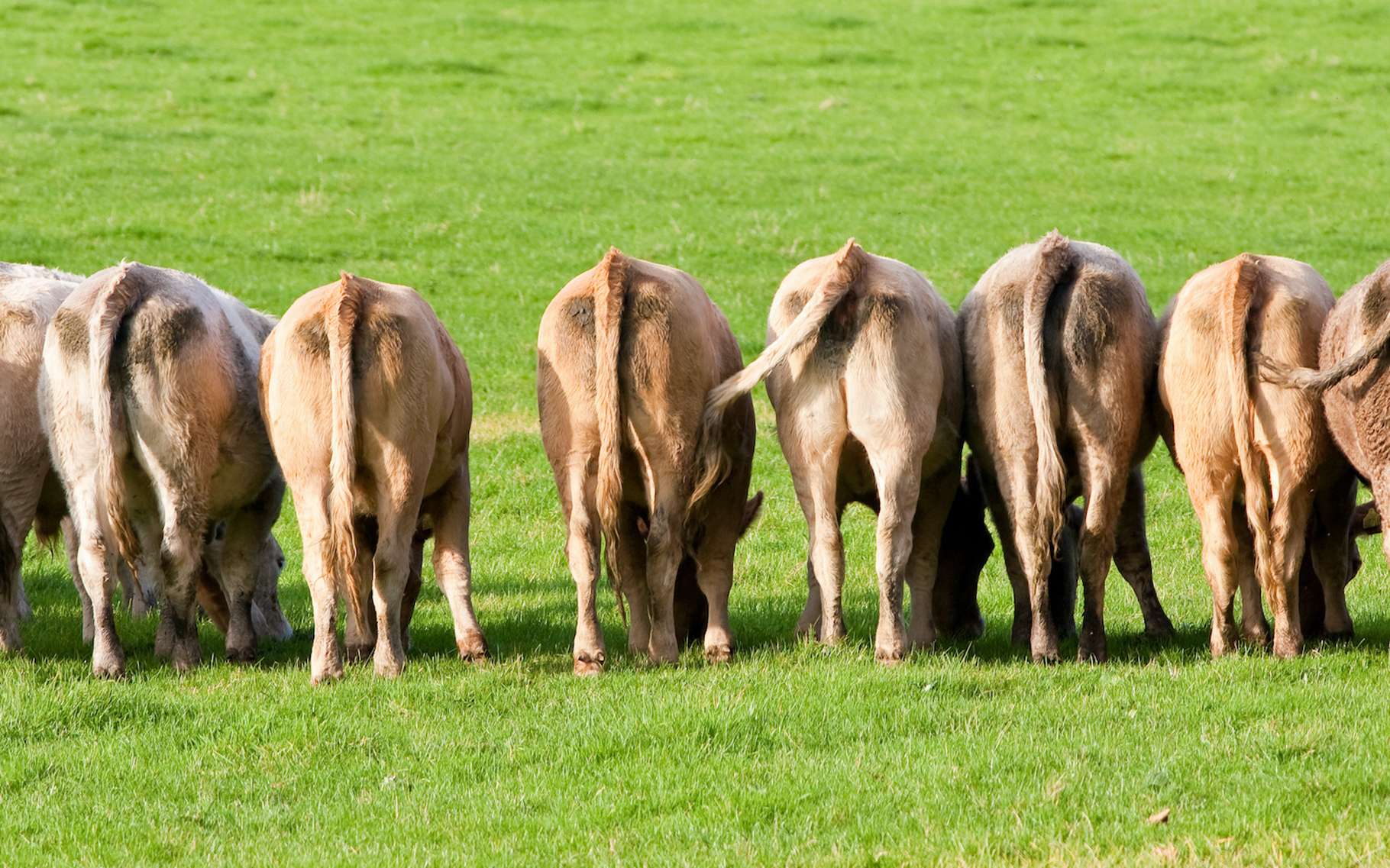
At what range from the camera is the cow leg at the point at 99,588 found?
9.60 meters

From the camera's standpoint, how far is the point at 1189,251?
23.6m

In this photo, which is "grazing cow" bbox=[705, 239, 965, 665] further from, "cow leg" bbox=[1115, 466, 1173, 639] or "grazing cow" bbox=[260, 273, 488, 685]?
"grazing cow" bbox=[260, 273, 488, 685]

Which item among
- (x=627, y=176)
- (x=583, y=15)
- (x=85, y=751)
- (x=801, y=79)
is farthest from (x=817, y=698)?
(x=583, y=15)

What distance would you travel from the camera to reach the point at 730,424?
33.9 feet

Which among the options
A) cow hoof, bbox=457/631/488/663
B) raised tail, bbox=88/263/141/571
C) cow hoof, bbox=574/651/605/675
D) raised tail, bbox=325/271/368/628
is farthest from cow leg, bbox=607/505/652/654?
raised tail, bbox=88/263/141/571

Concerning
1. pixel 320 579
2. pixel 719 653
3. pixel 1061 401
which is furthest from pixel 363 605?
pixel 1061 401

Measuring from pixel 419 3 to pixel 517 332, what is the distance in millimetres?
20683

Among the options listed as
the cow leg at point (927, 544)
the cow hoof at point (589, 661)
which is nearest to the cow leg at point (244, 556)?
the cow hoof at point (589, 661)

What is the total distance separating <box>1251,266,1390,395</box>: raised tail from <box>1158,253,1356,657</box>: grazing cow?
0.15 meters

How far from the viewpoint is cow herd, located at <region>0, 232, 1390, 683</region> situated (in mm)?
9344

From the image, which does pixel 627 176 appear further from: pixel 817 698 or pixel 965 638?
pixel 817 698

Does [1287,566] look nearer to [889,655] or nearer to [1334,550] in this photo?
[1334,550]

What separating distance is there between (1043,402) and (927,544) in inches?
57.0

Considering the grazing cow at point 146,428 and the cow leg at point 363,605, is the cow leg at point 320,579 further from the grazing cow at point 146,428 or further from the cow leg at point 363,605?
the grazing cow at point 146,428
